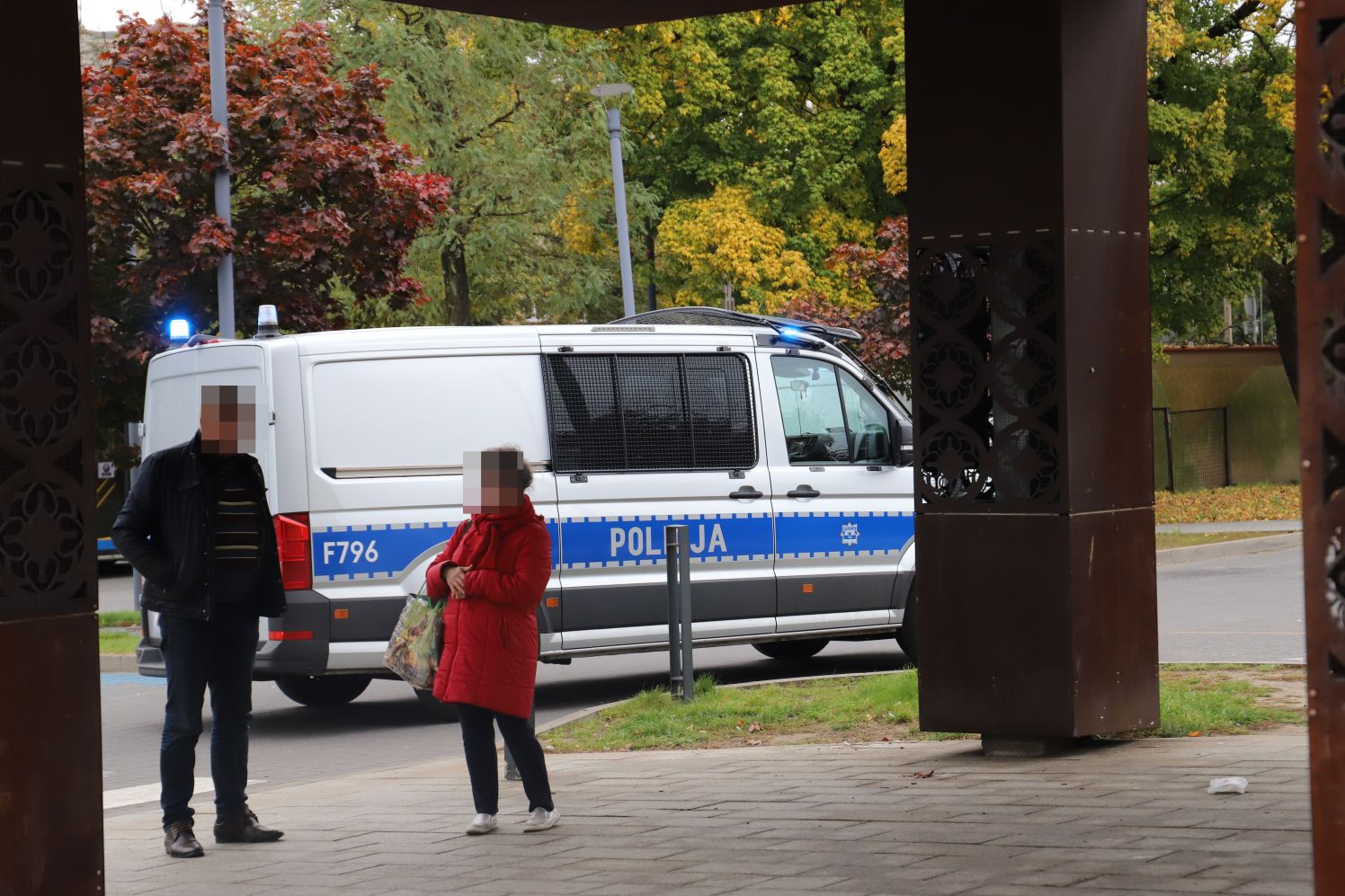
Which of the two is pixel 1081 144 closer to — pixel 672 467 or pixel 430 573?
pixel 430 573

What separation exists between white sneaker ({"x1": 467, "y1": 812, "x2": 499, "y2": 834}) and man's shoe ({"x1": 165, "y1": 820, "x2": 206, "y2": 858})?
106cm

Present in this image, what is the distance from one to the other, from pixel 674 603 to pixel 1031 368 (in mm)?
4003

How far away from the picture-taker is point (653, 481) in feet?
40.4

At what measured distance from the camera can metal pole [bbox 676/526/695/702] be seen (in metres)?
11.1

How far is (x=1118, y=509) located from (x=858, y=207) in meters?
28.3

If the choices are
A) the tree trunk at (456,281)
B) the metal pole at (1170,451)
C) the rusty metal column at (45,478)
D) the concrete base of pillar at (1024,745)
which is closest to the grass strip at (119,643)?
the concrete base of pillar at (1024,745)

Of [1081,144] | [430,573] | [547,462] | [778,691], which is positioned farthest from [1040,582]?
[547,462]

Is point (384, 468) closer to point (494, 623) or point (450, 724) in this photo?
point (450, 724)

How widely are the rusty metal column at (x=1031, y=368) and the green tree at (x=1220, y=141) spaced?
2018cm

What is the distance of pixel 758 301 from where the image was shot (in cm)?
3391

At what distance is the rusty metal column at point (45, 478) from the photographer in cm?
509

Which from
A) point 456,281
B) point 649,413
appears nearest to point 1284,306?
point 456,281

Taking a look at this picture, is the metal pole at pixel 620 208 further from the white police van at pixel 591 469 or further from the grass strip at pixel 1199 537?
the white police van at pixel 591 469

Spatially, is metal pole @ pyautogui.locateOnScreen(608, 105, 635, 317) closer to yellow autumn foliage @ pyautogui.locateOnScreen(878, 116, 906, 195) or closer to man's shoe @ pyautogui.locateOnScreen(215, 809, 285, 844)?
yellow autumn foliage @ pyautogui.locateOnScreen(878, 116, 906, 195)
